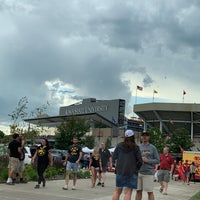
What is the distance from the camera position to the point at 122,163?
25.6 ft

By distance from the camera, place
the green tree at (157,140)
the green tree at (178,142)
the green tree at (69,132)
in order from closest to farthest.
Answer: the green tree at (157,140)
the green tree at (178,142)
the green tree at (69,132)

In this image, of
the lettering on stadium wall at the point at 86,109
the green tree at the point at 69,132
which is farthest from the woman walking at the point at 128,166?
the lettering on stadium wall at the point at 86,109

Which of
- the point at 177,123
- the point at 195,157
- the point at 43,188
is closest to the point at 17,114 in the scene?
the point at 195,157

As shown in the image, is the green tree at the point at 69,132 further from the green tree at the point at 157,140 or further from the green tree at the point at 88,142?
the green tree at the point at 157,140

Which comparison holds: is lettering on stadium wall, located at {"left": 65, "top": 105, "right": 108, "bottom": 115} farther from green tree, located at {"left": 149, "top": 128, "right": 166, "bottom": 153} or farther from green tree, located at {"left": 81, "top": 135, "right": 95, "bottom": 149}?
green tree, located at {"left": 149, "top": 128, "right": 166, "bottom": 153}

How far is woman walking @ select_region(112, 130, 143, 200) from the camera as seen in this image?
7.77m

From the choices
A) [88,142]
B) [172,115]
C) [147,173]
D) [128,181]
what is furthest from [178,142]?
[128,181]

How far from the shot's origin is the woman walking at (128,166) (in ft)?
25.5

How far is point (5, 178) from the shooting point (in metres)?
14.1

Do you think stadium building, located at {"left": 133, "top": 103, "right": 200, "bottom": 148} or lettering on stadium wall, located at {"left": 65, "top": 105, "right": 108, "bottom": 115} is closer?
stadium building, located at {"left": 133, "top": 103, "right": 200, "bottom": 148}

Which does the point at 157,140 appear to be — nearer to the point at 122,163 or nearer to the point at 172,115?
the point at 172,115

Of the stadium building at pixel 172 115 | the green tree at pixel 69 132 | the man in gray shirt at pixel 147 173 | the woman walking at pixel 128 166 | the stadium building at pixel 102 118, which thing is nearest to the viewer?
the woman walking at pixel 128 166

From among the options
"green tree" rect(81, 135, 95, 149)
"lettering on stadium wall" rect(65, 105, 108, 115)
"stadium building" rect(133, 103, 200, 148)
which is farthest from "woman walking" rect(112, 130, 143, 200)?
"lettering on stadium wall" rect(65, 105, 108, 115)

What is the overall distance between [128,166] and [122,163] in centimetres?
13
